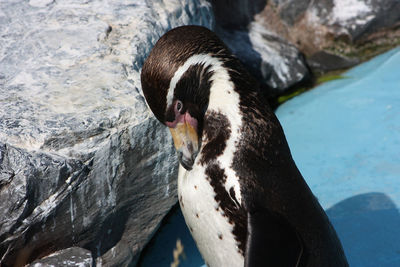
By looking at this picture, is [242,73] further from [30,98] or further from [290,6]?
[290,6]

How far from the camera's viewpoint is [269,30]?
16.6 feet

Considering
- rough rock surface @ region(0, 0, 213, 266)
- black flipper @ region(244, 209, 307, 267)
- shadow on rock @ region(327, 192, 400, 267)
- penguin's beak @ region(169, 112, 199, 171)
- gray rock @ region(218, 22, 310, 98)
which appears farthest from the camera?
gray rock @ region(218, 22, 310, 98)

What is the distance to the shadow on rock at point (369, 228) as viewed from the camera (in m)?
2.78

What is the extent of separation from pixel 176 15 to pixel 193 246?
140 cm

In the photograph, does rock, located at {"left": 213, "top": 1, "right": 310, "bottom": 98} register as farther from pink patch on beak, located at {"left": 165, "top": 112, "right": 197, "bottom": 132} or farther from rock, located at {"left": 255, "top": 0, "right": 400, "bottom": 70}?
pink patch on beak, located at {"left": 165, "top": 112, "right": 197, "bottom": 132}

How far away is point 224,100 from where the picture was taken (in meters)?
2.03

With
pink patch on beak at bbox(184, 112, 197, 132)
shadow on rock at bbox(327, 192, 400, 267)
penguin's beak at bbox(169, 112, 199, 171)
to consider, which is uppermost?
pink patch on beak at bbox(184, 112, 197, 132)

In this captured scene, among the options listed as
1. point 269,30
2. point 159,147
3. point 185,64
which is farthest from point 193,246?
point 269,30

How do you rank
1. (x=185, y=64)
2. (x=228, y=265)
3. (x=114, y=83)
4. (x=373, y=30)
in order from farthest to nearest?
(x=373, y=30)
(x=114, y=83)
(x=228, y=265)
(x=185, y=64)

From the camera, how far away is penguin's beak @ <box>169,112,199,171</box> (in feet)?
6.78

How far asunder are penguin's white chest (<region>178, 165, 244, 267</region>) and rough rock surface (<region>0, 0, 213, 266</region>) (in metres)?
0.49

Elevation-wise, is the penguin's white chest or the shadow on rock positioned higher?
the penguin's white chest

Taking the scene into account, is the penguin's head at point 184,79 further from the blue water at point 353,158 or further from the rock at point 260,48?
the rock at point 260,48

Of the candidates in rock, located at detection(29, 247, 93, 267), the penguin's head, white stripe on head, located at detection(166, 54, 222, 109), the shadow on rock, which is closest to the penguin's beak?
the penguin's head
